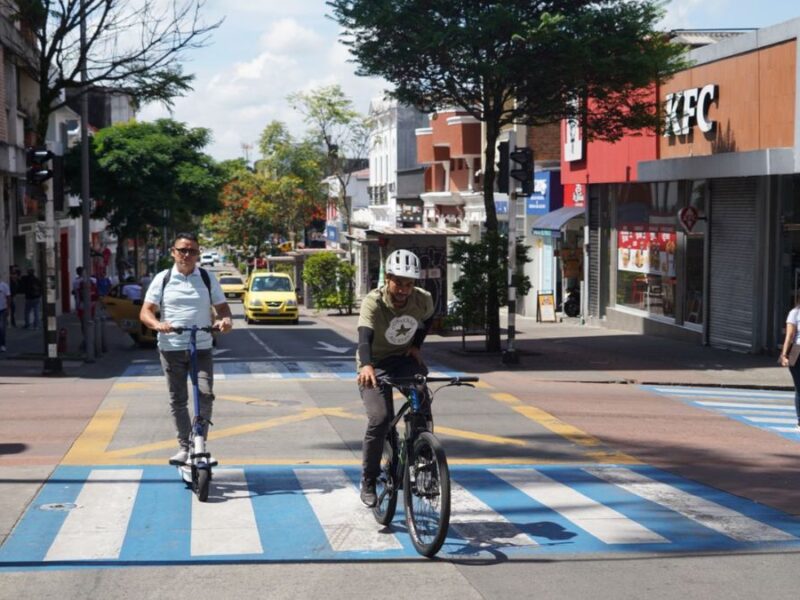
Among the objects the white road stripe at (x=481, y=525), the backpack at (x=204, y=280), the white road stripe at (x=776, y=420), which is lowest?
the white road stripe at (x=776, y=420)

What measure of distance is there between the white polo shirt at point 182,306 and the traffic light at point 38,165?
12344mm

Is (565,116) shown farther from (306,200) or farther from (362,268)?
(306,200)

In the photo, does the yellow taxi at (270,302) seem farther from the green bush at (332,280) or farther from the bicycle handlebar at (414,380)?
the bicycle handlebar at (414,380)

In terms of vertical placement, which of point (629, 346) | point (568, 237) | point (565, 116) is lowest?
point (629, 346)

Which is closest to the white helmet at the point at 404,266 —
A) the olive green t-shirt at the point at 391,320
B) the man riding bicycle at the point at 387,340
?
the man riding bicycle at the point at 387,340

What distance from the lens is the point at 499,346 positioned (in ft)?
82.0

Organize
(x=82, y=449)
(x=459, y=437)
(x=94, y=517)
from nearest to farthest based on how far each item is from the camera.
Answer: (x=94, y=517) < (x=82, y=449) < (x=459, y=437)

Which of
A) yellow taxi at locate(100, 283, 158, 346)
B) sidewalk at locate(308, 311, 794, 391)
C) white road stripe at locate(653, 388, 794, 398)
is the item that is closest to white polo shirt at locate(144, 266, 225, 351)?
white road stripe at locate(653, 388, 794, 398)

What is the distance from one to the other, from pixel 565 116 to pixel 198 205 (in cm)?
2339

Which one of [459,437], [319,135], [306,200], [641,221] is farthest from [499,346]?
[306,200]

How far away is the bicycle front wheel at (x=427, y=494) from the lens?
7.45 meters

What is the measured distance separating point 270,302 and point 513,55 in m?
19.2

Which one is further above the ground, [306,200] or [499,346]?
[306,200]

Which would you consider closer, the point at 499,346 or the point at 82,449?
the point at 82,449
